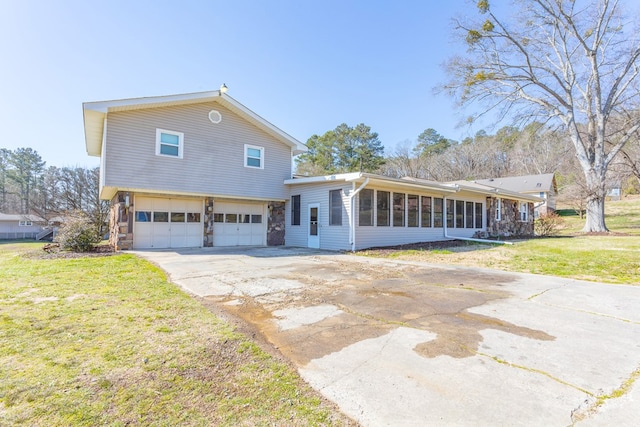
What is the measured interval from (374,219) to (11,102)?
1420 cm

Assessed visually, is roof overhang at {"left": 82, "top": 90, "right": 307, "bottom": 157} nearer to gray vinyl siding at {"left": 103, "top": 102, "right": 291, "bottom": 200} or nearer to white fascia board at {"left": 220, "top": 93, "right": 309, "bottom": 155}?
white fascia board at {"left": 220, "top": 93, "right": 309, "bottom": 155}

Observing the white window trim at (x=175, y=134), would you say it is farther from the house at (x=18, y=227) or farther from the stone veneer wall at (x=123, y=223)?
the house at (x=18, y=227)

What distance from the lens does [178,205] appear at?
11.9 meters

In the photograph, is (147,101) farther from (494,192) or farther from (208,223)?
(494,192)

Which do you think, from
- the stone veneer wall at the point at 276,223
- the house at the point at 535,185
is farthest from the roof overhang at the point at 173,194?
the house at the point at 535,185

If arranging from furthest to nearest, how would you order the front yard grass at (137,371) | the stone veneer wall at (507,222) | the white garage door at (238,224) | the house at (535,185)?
the house at (535,185), the stone veneer wall at (507,222), the white garage door at (238,224), the front yard grass at (137,371)

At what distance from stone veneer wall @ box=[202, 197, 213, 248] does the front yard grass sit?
8.13 m

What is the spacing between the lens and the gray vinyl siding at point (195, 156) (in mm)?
Answer: 10086

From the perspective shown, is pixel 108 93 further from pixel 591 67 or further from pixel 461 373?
pixel 591 67

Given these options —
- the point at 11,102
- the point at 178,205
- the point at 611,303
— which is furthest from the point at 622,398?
the point at 11,102

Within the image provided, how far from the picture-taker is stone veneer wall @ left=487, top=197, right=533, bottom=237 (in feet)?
57.2

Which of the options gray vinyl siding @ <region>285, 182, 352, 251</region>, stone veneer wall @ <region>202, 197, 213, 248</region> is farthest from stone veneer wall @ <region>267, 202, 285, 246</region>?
stone veneer wall @ <region>202, 197, 213, 248</region>

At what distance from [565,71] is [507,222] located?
9455 millimetres

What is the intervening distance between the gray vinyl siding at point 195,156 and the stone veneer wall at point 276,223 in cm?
61
